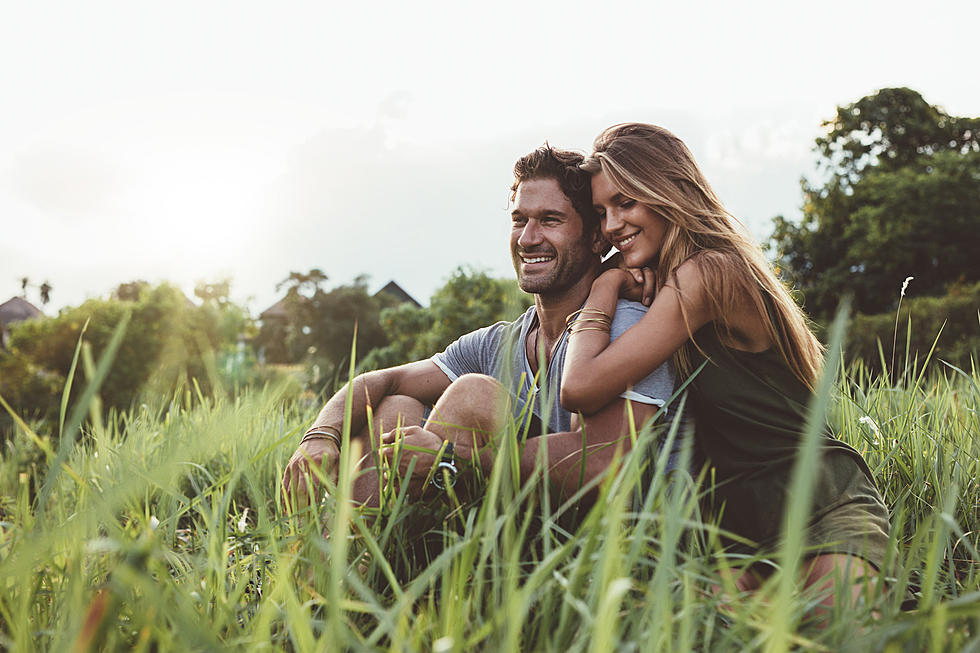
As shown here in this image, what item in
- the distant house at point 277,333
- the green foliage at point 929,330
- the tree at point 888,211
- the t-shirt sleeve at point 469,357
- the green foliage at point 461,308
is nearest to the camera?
the t-shirt sleeve at point 469,357

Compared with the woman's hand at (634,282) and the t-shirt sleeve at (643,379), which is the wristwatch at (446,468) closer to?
the t-shirt sleeve at (643,379)

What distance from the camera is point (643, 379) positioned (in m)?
2.14

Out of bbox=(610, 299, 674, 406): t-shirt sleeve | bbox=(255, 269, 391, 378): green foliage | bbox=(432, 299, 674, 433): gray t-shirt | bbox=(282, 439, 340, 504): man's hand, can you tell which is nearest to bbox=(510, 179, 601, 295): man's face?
bbox=(432, 299, 674, 433): gray t-shirt

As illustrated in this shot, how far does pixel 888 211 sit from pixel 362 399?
78.7 ft

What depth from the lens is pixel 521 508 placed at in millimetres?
2039

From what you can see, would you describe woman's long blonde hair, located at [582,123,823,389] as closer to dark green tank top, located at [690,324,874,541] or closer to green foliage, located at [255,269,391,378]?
dark green tank top, located at [690,324,874,541]

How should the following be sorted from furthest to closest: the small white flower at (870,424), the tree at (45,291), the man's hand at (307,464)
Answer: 1. the tree at (45,291)
2. the small white flower at (870,424)
3. the man's hand at (307,464)

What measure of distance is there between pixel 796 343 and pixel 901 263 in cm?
2426

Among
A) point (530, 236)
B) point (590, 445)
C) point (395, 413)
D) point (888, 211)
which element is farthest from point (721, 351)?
point (888, 211)

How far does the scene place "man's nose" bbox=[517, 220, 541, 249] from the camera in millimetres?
2980

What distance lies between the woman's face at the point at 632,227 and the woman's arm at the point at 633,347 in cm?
28

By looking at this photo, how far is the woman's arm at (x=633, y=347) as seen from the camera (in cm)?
200

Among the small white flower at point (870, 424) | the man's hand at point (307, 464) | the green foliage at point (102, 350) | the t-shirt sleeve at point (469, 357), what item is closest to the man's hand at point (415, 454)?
the man's hand at point (307, 464)

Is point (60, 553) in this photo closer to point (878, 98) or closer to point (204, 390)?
point (204, 390)
